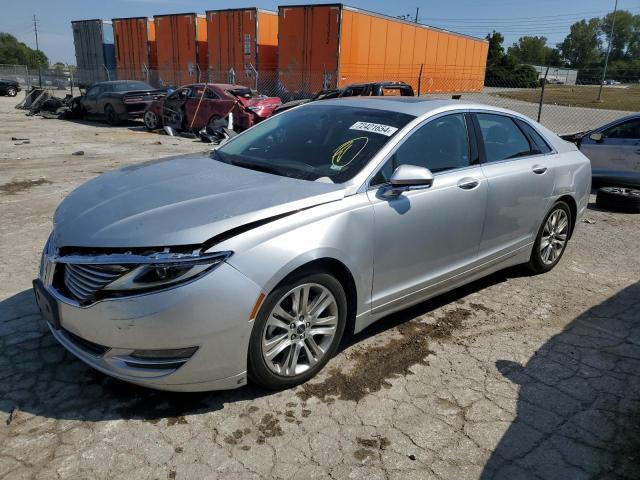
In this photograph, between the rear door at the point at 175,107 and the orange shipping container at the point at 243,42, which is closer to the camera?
the rear door at the point at 175,107

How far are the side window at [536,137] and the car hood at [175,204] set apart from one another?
2.43m

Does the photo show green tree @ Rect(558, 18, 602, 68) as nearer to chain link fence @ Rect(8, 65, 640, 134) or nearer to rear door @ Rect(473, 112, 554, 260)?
chain link fence @ Rect(8, 65, 640, 134)

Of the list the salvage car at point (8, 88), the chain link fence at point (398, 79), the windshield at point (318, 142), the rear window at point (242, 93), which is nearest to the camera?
the windshield at point (318, 142)

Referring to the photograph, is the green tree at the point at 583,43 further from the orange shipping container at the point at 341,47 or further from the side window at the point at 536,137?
the side window at the point at 536,137

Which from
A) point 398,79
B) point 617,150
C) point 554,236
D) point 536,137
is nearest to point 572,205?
point 554,236

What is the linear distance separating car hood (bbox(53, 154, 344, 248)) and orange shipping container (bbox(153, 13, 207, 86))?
27025mm

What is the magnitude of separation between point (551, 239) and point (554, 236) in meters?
0.05

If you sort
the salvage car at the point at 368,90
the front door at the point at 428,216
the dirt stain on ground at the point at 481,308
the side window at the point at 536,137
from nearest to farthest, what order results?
the front door at the point at 428,216 → the dirt stain on ground at the point at 481,308 → the side window at the point at 536,137 → the salvage car at the point at 368,90

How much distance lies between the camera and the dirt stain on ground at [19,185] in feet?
25.3

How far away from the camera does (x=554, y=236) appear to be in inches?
195

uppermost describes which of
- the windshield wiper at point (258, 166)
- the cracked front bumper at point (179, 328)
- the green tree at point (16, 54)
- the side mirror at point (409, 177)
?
the green tree at point (16, 54)

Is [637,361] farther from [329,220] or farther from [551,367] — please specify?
[329,220]

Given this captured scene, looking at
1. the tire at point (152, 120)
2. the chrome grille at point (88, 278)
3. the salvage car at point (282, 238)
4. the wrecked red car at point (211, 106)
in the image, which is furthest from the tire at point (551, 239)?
the tire at point (152, 120)

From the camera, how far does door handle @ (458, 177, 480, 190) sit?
369 cm
